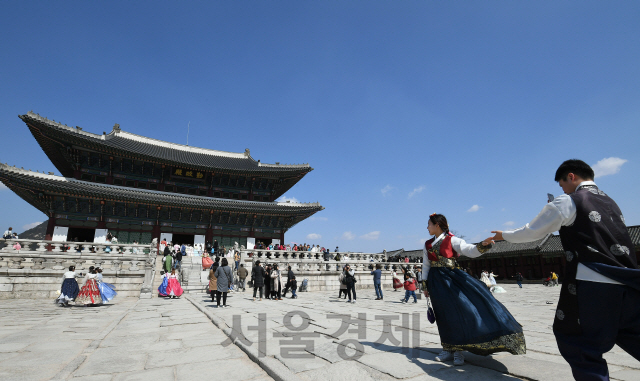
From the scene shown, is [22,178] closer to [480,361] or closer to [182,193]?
[182,193]

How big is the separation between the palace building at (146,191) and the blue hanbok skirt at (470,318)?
21.2 m

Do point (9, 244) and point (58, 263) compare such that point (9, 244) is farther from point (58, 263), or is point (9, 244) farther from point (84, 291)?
point (84, 291)

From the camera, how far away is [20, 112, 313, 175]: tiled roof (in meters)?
19.4

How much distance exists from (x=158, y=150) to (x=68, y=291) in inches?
758

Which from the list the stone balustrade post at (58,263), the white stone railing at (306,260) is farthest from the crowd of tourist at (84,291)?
the white stone railing at (306,260)

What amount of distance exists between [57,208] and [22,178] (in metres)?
2.82

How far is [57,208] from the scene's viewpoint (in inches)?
773

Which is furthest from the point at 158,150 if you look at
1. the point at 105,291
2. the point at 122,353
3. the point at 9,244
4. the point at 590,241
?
the point at 590,241

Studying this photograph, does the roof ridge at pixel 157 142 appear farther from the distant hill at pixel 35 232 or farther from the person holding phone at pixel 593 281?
the person holding phone at pixel 593 281

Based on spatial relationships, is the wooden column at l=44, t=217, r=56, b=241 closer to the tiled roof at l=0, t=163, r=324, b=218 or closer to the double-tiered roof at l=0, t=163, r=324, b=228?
the double-tiered roof at l=0, t=163, r=324, b=228

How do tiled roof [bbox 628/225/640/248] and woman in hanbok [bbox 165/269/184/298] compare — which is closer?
woman in hanbok [bbox 165/269/184/298]

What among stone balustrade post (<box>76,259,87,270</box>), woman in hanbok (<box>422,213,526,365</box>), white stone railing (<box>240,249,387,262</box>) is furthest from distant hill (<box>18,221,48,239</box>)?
woman in hanbok (<box>422,213,526,365</box>)

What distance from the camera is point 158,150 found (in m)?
26.8

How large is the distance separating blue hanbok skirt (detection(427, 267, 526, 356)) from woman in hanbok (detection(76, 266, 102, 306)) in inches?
419
